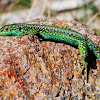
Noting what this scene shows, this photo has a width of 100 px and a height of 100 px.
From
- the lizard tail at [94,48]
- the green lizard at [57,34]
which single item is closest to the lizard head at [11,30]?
the green lizard at [57,34]

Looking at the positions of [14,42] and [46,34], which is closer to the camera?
[14,42]

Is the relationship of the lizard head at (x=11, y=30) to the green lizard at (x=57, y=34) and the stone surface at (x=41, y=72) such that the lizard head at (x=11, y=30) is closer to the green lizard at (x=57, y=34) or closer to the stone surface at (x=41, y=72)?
the green lizard at (x=57, y=34)

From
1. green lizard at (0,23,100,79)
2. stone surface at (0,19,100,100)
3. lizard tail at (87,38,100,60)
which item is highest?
green lizard at (0,23,100,79)

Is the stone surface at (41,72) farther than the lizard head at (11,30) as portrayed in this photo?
No

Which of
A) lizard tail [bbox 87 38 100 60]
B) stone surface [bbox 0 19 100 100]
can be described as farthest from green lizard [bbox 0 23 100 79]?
stone surface [bbox 0 19 100 100]

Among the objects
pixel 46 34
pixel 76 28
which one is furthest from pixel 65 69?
pixel 76 28

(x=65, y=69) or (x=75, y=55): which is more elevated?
(x=75, y=55)

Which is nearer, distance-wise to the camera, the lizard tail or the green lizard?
the green lizard

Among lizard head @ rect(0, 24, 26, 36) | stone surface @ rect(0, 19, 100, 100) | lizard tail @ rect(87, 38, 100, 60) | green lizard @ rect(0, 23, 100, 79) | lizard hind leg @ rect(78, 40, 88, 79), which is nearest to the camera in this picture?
stone surface @ rect(0, 19, 100, 100)

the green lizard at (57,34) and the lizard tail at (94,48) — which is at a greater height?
the green lizard at (57,34)

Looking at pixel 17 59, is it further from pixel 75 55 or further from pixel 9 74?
pixel 75 55

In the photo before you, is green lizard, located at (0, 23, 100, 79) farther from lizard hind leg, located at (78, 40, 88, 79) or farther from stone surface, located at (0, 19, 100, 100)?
stone surface, located at (0, 19, 100, 100)
